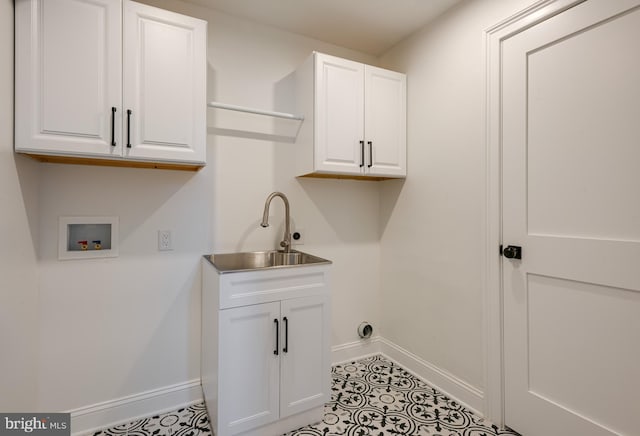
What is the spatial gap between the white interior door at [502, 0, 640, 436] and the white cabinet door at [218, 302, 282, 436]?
1.28 m

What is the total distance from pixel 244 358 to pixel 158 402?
760 millimetres

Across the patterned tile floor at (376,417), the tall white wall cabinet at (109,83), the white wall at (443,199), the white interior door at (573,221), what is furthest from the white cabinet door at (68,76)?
the white interior door at (573,221)

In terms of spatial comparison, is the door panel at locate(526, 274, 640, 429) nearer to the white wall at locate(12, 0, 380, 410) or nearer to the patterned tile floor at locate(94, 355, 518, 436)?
the patterned tile floor at locate(94, 355, 518, 436)

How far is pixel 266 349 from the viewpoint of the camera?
162cm

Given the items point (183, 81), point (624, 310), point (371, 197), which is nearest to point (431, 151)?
point (371, 197)

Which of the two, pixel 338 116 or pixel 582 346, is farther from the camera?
pixel 338 116

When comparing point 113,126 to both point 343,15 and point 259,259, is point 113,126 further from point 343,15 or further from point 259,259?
point 343,15

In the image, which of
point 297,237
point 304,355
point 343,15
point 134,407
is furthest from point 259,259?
point 343,15

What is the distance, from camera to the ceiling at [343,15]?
195cm

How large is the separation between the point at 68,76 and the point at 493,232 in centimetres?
224

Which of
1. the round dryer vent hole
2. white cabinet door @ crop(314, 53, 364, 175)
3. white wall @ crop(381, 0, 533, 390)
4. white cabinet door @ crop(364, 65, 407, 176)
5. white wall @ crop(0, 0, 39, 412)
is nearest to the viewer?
white wall @ crop(0, 0, 39, 412)

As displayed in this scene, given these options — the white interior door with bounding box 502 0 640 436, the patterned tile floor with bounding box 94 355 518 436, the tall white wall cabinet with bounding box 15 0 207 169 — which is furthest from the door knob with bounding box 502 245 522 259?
the tall white wall cabinet with bounding box 15 0 207 169

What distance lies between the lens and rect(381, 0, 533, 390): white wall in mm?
1857

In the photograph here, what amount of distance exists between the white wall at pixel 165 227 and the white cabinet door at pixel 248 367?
1.84 feet
